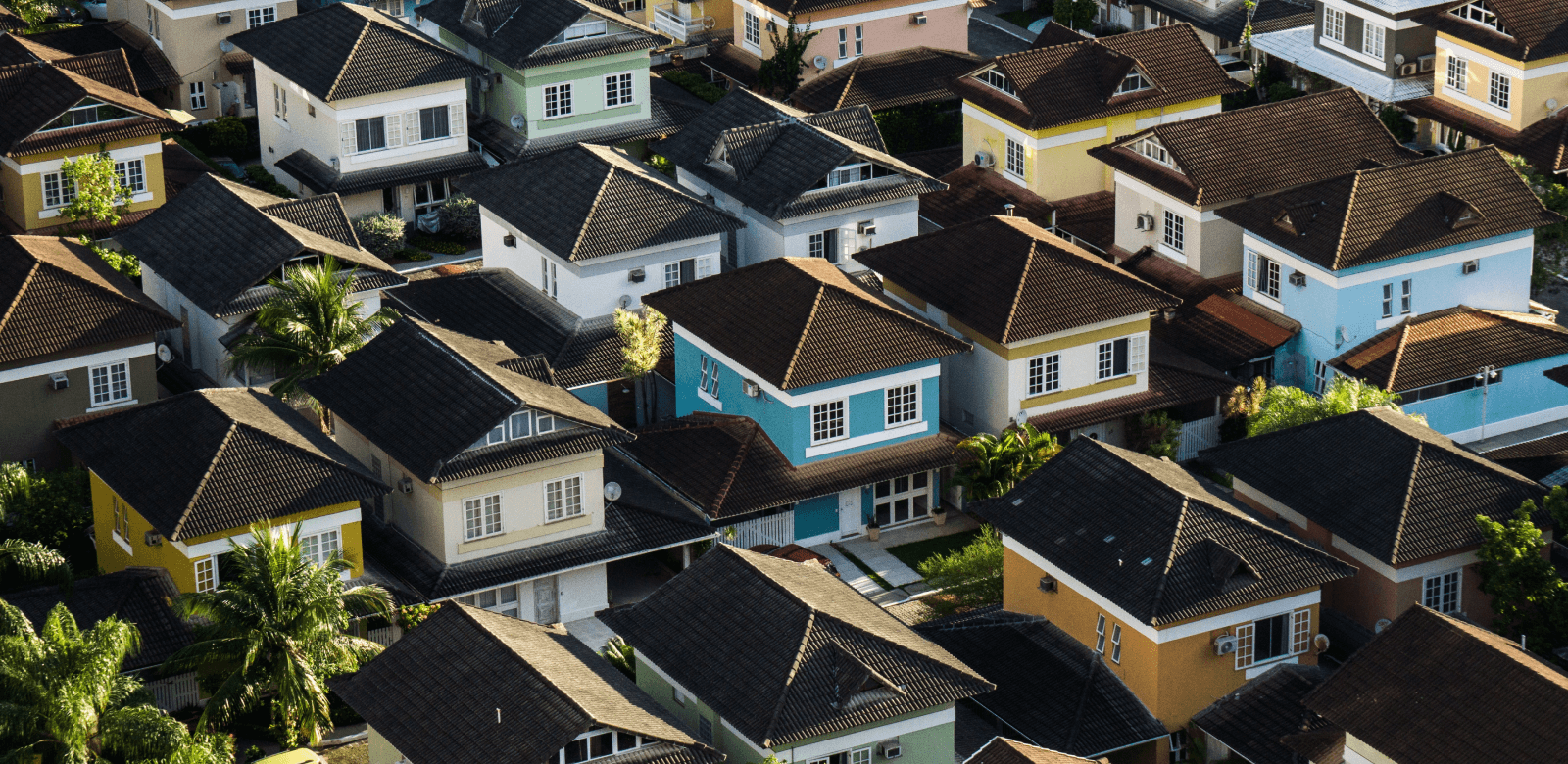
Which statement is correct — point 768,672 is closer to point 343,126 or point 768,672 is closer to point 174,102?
point 343,126

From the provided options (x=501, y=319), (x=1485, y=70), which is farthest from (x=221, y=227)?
(x=1485, y=70)

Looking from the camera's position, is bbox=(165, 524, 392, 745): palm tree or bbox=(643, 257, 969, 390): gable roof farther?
bbox=(643, 257, 969, 390): gable roof

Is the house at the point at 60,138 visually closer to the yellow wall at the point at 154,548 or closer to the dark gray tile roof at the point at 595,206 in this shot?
the dark gray tile roof at the point at 595,206

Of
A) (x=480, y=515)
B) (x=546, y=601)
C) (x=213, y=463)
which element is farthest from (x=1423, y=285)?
(x=213, y=463)

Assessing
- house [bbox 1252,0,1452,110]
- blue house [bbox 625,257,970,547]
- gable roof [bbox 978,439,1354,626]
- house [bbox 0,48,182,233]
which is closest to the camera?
gable roof [bbox 978,439,1354,626]

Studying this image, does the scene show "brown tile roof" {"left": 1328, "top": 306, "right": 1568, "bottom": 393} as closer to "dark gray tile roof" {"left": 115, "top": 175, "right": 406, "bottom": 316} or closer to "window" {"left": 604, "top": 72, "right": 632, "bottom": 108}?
"dark gray tile roof" {"left": 115, "top": 175, "right": 406, "bottom": 316}

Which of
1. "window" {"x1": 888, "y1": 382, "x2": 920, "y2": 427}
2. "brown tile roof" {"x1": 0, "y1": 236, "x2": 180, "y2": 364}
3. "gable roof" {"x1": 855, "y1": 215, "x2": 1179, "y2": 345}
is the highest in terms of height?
"brown tile roof" {"x1": 0, "y1": 236, "x2": 180, "y2": 364}

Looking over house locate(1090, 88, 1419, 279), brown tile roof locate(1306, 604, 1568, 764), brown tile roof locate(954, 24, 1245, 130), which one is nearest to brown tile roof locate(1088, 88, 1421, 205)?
house locate(1090, 88, 1419, 279)
